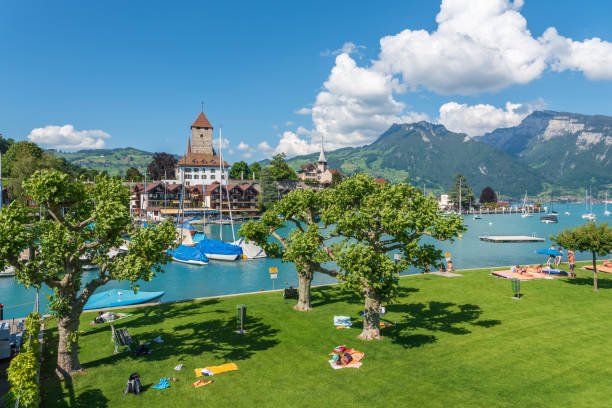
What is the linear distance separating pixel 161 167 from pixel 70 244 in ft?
602

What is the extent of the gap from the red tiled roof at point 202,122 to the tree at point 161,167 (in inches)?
965

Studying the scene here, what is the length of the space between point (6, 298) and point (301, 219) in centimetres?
3902

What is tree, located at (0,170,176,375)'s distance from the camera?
14.9 meters

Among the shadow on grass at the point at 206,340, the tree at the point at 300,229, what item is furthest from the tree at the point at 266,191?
the shadow on grass at the point at 206,340

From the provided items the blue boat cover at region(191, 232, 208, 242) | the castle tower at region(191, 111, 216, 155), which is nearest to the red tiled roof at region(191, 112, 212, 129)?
the castle tower at region(191, 111, 216, 155)

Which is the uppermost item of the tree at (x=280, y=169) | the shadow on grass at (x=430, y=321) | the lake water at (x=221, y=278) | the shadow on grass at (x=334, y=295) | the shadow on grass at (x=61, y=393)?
the tree at (x=280, y=169)

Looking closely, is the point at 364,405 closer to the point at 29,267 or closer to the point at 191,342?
the point at 191,342

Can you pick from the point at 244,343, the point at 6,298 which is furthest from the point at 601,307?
the point at 6,298

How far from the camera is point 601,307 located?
24984 mm

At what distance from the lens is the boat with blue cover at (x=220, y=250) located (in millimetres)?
64000

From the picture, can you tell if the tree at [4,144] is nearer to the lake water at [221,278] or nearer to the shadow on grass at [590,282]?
the lake water at [221,278]

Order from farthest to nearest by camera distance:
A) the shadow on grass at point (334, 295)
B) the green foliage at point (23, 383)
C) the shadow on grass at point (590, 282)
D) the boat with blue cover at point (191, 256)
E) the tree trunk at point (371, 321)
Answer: the boat with blue cover at point (191, 256) < the shadow on grass at point (590, 282) < the shadow on grass at point (334, 295) < the tree trunk at point (371, 321) < the green foliage at point (23, 383)

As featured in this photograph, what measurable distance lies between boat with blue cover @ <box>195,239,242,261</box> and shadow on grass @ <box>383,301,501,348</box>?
41.7 metres

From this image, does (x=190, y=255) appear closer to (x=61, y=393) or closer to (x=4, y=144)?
(x=61, y=393)
